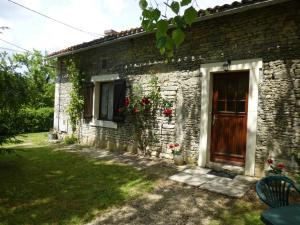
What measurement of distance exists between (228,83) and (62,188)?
4.15 m

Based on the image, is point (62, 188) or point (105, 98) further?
point (105, 98)

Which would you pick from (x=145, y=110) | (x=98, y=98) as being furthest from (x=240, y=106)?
(x=98, y=98)

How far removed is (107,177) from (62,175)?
1.00m

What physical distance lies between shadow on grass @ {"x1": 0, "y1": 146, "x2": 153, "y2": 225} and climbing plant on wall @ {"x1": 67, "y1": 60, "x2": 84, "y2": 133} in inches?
114

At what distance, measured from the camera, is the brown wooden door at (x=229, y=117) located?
5309 mm

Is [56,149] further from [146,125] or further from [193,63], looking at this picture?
→ [193,63]

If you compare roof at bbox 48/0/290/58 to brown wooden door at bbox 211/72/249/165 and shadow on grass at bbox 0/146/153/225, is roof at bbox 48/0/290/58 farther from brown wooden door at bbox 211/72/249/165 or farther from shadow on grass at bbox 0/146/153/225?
shadow on grass at bbox 0/146/153/225

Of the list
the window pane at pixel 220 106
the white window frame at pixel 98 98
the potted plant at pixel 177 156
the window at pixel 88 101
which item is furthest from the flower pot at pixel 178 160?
the window at pixel 88 101

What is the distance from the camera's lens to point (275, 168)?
4.48 meters

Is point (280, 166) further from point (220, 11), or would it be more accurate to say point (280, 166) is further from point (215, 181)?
point (220, 11)

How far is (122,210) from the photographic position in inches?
140

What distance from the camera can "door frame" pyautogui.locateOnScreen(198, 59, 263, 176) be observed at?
16.1 ft

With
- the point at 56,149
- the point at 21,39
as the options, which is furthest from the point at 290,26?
the point at 21,39

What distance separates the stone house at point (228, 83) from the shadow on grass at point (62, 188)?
1.70 m
